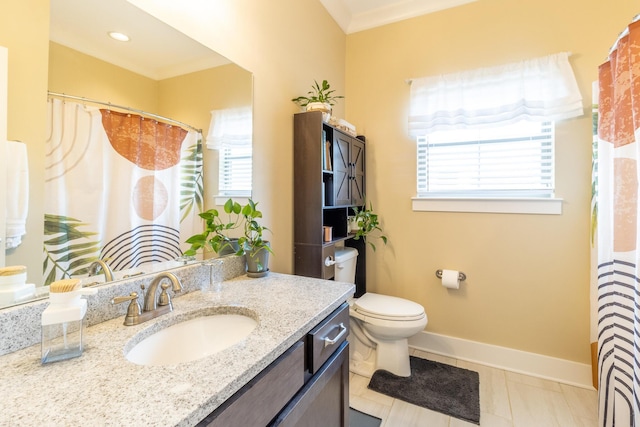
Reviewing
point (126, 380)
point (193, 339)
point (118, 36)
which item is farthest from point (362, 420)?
point (118, 36)

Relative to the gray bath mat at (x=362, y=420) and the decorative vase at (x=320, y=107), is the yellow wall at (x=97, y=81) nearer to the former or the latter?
the decorative vase at (x=320, y=107)

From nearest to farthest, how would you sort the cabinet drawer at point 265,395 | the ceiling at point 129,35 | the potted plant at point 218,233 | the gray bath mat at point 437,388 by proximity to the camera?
the cabinet drawer at point 265,395 < the ceiling at point 129,35 < the potted plant at point 218,233 < the gray bath mat at point 437,388

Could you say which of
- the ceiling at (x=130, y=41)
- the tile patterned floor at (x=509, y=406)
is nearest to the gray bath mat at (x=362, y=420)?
the tile patterned floor at (x=509, y=406)

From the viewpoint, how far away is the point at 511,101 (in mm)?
2031

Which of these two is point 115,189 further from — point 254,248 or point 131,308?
point 254,248

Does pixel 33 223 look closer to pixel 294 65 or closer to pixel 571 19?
pixel 294 65

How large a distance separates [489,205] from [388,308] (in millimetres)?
1041

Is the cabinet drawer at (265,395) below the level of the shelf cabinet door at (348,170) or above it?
below

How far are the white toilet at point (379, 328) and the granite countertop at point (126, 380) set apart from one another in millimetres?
1118

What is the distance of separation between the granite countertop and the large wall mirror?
0.80 feet

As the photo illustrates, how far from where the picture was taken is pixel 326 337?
0.98 m

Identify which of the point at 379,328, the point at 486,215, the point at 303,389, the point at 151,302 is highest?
A: the point at 486,215

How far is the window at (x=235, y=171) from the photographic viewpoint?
1.37 metres

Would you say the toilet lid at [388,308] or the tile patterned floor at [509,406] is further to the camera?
the toilet lid at [388,308]
